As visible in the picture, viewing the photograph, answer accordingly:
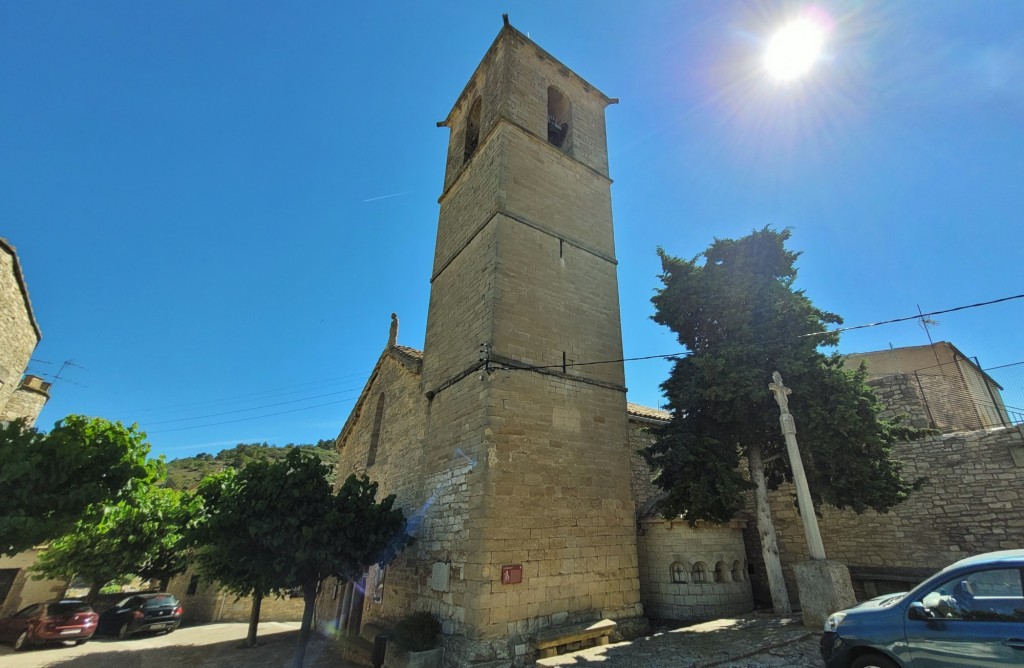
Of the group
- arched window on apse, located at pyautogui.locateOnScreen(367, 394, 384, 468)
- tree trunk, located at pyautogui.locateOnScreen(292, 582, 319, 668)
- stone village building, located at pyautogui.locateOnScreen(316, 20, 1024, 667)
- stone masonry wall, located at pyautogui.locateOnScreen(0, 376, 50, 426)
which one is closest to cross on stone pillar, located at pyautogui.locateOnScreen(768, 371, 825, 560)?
stone village building, located at pyautogui.locateOnScreen(316, 20, 1024, 667)

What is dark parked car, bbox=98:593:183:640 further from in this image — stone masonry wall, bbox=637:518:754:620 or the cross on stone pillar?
Result: the cross on stone pillar

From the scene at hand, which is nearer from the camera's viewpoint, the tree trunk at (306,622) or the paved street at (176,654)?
the tree trunk at (306,622)

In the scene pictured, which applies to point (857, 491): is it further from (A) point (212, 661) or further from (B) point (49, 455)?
(B) point (49, 455)

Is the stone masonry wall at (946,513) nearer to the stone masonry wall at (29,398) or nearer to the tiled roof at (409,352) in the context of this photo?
the tiled roof at (409,352)

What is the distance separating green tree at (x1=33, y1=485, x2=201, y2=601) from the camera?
16.3 metres

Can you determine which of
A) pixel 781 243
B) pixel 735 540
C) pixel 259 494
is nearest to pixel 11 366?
pixel 259 494

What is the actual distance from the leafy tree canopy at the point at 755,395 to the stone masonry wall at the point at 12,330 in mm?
18586

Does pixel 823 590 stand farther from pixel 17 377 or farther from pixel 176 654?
pixel 17 377

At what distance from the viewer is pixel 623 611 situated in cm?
891

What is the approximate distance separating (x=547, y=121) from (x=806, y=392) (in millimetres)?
10631

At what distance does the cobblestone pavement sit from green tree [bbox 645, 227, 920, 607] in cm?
216

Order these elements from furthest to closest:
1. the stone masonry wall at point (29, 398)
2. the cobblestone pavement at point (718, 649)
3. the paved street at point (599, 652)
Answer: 1. the stone masonry wall at point (29, 398)
2. the paved street at point (599, 652)
3. the cobblestone pavement at point (718, 649)

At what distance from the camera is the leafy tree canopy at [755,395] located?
30.1ft

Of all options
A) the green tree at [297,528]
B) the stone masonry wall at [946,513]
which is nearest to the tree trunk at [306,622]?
the green tree at [297,528]
